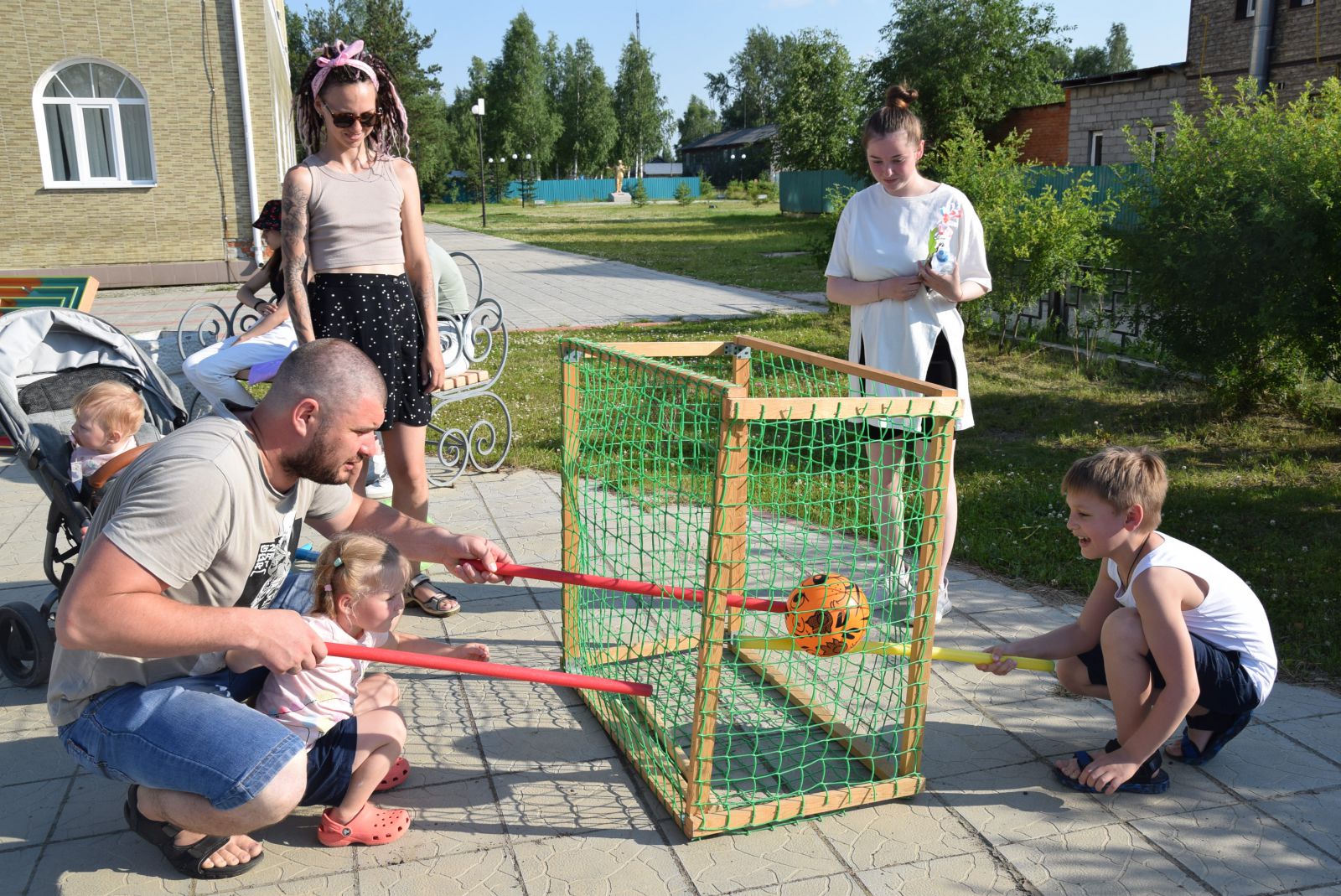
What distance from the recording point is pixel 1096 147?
24.2m

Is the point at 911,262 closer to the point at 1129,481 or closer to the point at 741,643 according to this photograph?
the point at 1129,481

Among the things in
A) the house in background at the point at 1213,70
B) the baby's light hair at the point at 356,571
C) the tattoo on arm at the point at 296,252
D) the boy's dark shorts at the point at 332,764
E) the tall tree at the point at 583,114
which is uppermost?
the tall tree at the point at 583,114

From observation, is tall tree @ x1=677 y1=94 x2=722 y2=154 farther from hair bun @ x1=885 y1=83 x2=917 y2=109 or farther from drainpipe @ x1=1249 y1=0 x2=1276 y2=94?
hair bun @ x1=885 y1=83 x2=917 y2=109

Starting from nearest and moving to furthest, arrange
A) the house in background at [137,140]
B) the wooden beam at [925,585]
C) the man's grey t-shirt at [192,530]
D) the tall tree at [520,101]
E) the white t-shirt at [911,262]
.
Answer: the man's grey t-shirt at [192,530]
the wooden beam at [925,585]
the white t-shirt at [911,262]
the house in background at [137,140]
the tall tree at [520,101]

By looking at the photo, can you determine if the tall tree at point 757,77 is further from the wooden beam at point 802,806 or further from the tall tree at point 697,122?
the wooden beam at point 802,806

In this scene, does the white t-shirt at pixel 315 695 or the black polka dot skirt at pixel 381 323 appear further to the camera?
the black polka dot skirt at pixel 381 323

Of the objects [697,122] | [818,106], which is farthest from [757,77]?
[818,106]

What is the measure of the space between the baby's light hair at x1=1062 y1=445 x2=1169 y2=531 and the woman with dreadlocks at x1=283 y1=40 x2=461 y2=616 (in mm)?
2343

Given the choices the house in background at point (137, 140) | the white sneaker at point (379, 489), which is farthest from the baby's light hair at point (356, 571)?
the house in background at point (137, 140)

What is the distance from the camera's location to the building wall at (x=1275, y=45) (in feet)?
55.6

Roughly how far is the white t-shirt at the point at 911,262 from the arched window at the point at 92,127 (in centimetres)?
1571

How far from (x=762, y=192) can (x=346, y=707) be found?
53.2 m

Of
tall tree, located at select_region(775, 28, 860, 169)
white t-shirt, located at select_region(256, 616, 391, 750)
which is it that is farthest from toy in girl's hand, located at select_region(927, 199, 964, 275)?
tall tree, located at select_region(775, 28, 860, 169)

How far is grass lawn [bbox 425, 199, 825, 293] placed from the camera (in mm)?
18422
